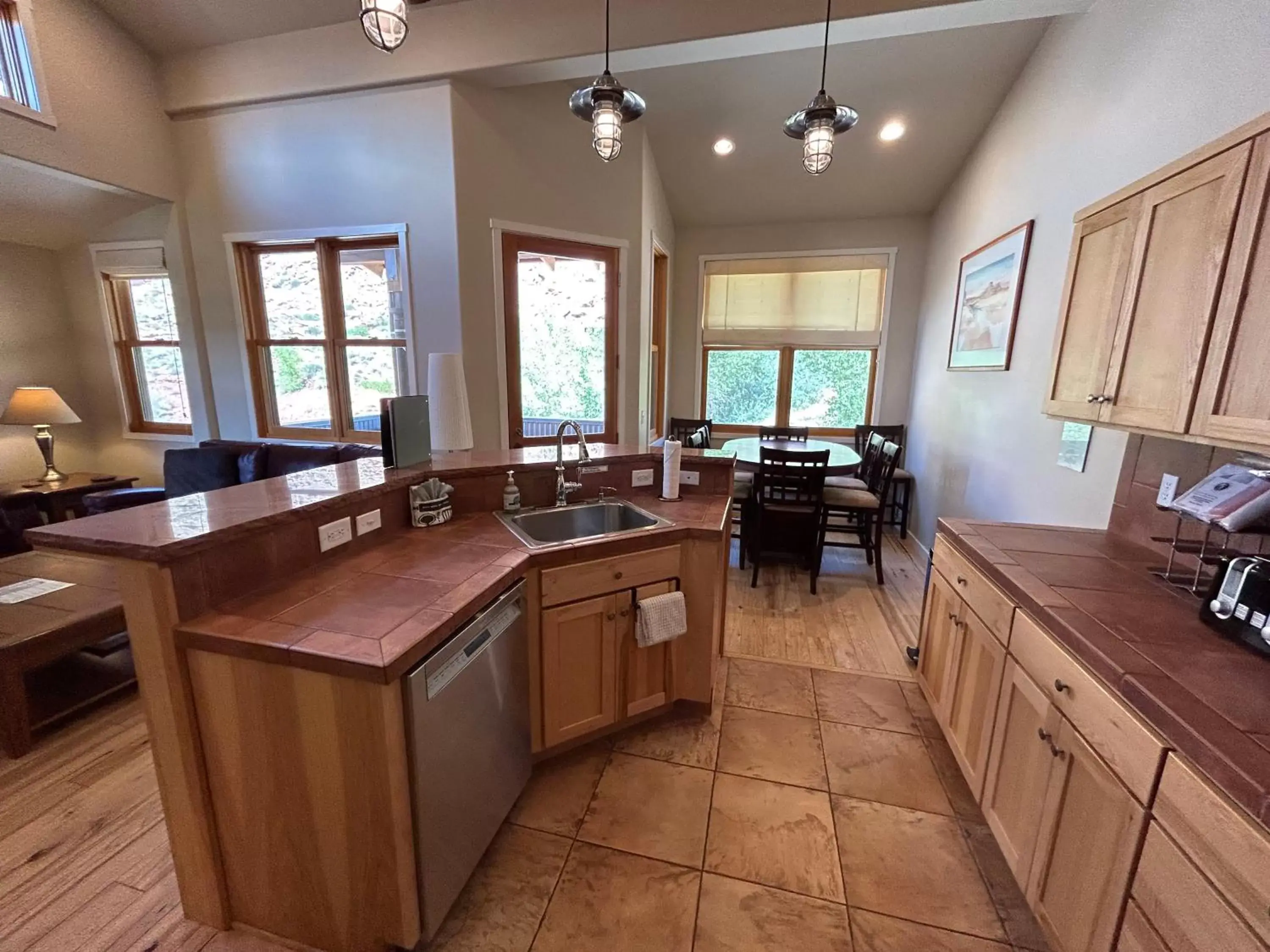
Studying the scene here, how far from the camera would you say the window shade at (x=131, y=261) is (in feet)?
12.3

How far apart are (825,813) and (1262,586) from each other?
4.33 feet

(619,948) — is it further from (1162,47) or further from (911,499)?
(911,499)

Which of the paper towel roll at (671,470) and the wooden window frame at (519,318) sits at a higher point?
the wooden window frame at (519,318)

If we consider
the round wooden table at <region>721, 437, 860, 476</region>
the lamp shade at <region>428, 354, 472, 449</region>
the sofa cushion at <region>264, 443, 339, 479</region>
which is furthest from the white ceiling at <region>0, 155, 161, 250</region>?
the round wooden table at <region>721, 437, 860, 476</region>

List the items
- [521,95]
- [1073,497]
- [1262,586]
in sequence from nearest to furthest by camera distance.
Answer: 1. [1262,586]
2. [1073,497]
3. [521,95]

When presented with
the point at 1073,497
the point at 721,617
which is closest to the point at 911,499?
the point at 1073,497

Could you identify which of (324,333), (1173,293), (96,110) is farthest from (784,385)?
(96,110)

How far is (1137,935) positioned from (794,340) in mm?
4875

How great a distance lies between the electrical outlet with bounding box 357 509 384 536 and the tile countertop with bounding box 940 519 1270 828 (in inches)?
79.8

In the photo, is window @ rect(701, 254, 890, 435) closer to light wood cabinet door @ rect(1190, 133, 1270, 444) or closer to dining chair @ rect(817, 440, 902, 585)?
dining chair @ rect(817, 440, 902, 585)

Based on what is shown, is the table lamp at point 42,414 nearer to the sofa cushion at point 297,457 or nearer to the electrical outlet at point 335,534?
the sofa cushion at point 297,457

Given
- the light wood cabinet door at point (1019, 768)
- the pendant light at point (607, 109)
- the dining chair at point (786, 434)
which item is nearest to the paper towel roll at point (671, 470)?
the pendant light at point (607, 109)

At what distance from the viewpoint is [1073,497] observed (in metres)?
2.22

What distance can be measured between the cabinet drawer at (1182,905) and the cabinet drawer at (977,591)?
609 mm
